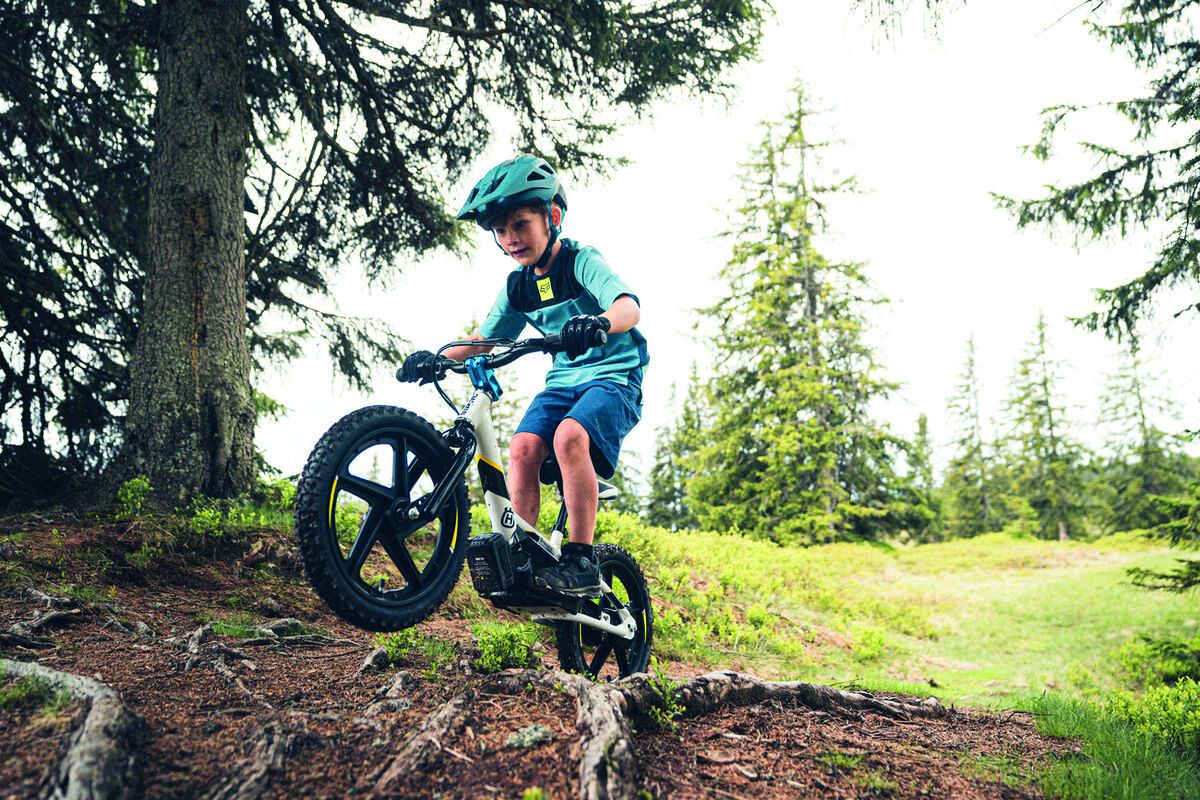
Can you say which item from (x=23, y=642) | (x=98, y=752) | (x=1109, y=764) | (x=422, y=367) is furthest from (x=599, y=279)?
(x=1109, y=764)

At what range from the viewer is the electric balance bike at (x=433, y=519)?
2742 mm

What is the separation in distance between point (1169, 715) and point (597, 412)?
3.84 m

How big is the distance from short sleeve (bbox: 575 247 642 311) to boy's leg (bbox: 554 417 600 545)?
24.9 inches

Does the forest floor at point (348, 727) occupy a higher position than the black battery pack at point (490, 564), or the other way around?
the black battery pack at point (490, 564)

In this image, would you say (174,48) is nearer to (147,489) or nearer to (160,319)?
(160,319)

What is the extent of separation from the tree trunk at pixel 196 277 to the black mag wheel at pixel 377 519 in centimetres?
391

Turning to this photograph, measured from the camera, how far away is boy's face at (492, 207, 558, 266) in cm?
361

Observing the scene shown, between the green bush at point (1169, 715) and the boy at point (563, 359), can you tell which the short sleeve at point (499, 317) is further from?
the green bush at point (1169, 715)

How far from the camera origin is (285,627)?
4.30m

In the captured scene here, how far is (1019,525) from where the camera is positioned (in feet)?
119

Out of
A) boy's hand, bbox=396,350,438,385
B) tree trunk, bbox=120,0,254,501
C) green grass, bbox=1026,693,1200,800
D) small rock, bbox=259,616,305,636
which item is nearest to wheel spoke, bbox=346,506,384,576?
boy's hand, bbox=396,350,438,385

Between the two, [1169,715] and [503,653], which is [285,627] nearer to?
[503,653]

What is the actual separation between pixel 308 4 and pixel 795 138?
20200 millimetres

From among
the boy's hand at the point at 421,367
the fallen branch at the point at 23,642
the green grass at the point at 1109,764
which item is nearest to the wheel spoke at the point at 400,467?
the boy's hand at the point at 421,367
